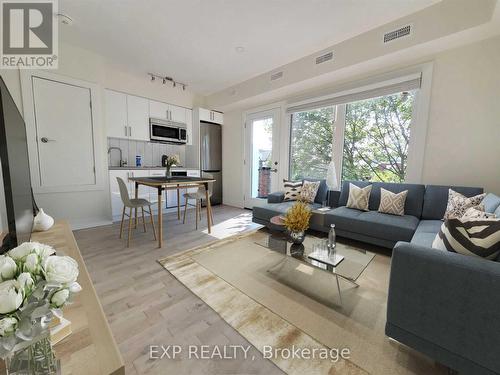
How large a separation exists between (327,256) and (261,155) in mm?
3126

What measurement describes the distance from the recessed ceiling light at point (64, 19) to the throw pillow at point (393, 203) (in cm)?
437

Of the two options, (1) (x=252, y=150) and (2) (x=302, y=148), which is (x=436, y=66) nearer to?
(2) (x=302, y=148)

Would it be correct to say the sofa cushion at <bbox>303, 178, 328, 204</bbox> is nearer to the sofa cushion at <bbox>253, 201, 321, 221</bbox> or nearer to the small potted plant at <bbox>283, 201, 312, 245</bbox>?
the sofa cushion at <bbox>253, 201, 321, 221</bbox>

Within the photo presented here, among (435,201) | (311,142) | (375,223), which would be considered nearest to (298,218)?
(375,223)

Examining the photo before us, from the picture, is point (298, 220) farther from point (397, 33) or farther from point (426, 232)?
point (397, 33)

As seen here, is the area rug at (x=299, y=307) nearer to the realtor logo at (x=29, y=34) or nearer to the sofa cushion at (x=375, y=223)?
the sofa cushion at (x=375, y=223)

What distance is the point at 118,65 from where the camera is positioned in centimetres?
351

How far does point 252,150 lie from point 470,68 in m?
3.36

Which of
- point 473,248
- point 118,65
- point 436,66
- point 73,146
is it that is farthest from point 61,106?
point 436,66

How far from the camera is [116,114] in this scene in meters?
3.61

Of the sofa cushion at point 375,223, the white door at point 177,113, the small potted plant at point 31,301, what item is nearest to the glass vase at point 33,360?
the small potted plant at point 31,301

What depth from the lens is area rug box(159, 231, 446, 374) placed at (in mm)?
1123

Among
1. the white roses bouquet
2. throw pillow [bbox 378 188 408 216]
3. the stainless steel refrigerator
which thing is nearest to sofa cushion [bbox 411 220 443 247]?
throw pillow [bbox 378 188 408 216]

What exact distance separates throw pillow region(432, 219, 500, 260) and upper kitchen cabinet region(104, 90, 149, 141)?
14.5 feet
